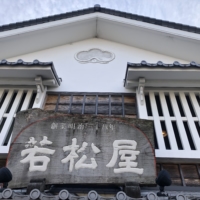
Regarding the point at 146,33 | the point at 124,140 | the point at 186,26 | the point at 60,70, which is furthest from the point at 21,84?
the point at 186,26

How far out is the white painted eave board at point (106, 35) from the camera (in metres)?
8.15

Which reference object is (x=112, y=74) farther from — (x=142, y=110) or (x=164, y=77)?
(x=142, y=110)

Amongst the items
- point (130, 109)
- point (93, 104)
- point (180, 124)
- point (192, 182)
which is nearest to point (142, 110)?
point (130, 109)

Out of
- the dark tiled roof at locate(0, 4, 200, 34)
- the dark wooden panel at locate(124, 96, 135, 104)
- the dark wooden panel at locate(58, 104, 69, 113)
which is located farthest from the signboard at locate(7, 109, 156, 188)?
the dark tiled roof at locate(0, 4, 200, 34)

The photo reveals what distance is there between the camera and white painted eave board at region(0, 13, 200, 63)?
321 inches

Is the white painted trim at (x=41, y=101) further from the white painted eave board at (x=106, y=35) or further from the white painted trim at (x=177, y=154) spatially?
the white painted trim at (x=177, y=154)

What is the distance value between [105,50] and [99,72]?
1393mm

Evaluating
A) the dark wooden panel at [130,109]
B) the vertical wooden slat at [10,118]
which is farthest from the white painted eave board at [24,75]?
the dark wooden panel at [130,109]

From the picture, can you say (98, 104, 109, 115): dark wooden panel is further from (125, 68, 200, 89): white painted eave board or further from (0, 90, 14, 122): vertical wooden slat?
(0, 90, 14, 122): vertical wooden slat

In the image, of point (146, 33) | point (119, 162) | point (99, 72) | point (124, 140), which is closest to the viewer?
point (119, 162)

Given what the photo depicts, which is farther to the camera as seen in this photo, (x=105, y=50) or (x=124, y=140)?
(x=105, y=50)

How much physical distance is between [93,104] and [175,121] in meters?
2.30

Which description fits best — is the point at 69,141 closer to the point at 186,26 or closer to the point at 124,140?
the point at 124,140

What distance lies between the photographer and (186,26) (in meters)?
7.97
